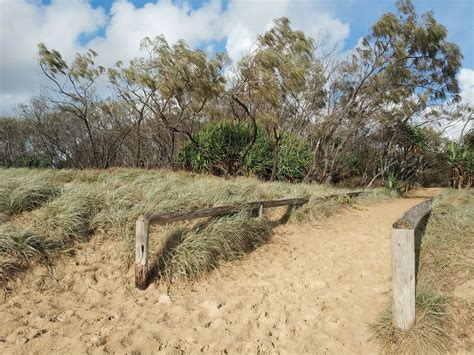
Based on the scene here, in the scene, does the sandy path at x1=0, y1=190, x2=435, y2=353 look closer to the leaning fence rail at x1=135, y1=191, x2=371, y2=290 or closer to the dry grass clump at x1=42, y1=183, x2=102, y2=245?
the leaning fence rail at x1=135, y1=191, x2=371, y2=290

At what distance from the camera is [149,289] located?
15.4ft

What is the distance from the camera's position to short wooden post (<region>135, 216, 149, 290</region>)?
464cm

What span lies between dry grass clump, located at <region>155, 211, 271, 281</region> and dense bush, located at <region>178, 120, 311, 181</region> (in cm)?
572

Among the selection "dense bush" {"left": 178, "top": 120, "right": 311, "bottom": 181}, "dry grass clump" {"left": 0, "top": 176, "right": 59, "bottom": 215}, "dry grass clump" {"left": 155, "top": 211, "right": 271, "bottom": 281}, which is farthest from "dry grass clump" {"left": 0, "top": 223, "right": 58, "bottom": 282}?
"dense bush" {"left": 178, "top": 120, "right": 311, "bottom": 181}

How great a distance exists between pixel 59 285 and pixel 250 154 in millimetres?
8422

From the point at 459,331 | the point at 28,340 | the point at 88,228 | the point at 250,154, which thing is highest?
the point at 250,154

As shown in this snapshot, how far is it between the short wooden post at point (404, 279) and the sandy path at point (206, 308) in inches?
17.5

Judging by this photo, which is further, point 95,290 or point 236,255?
point 236,255

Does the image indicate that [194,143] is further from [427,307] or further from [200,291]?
[427,307]

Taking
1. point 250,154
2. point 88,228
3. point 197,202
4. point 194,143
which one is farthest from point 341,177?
point 88,228

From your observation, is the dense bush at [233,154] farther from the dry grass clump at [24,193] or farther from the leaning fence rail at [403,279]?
the leaning fence rail at [403,279]

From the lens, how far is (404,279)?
3.67 metres

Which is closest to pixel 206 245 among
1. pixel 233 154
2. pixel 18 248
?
pixel 18 248

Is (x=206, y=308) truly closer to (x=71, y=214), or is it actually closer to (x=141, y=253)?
(x=141, y=253)
